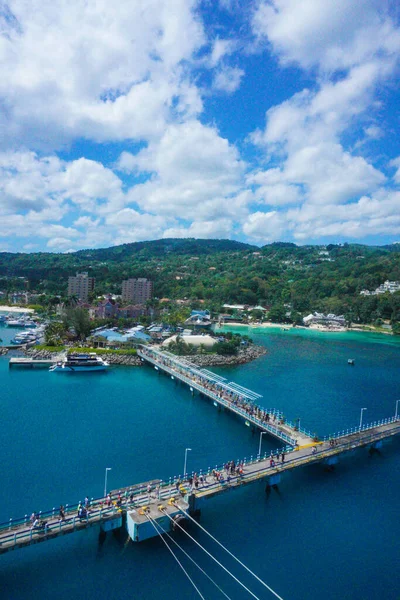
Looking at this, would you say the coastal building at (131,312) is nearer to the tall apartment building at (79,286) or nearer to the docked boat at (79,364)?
the docked boat at (79,364)

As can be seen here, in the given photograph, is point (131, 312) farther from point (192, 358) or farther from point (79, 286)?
point (79, 286)

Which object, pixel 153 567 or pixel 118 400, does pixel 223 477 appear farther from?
pixel 118 400

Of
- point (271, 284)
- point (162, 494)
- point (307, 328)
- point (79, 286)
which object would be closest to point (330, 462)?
point (162, 494)

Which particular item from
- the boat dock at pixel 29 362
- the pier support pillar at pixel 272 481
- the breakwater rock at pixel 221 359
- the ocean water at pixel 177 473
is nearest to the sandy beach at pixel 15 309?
the boat dock at pixel 29 362

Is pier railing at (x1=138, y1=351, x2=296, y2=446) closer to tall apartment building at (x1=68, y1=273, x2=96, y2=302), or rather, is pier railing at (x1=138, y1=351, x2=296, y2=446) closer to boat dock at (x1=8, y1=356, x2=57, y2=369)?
boat dock at (x1=8, y1=356, x2=57, y2=369)

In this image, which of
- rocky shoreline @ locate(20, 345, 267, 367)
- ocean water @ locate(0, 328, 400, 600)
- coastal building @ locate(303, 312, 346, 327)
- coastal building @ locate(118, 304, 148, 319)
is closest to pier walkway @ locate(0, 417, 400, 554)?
ocean water @ locate(0, 328, 400, 600)

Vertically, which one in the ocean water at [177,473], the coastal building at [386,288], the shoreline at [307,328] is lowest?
the ocean water at [177,473]

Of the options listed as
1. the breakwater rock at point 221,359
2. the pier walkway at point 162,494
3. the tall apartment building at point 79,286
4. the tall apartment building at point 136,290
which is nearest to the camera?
the pier walkway at point 162,494
